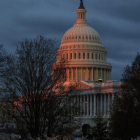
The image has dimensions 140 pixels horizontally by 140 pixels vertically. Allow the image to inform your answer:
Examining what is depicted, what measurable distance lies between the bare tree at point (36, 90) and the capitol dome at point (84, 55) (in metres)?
126

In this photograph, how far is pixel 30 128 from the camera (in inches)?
2228

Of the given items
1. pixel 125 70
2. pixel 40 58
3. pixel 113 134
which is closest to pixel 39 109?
pixel 40 58

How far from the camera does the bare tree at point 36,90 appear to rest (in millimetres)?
56562

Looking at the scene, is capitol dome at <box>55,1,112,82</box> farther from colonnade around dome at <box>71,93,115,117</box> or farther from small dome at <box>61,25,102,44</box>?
colonnade around dome at <box>71,93,115,117</box>

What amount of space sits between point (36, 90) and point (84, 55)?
138501mm

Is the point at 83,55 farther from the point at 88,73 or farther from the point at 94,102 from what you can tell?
the point at 94,102

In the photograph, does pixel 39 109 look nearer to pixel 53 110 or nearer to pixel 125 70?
pixel 53 110

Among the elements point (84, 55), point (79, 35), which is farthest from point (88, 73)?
point (79, 35)

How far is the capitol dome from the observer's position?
7510 inches

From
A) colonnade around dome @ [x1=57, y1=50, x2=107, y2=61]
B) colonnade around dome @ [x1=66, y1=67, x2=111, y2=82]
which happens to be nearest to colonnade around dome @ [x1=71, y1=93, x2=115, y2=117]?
colonnade around dome @ [x1=66, y1=67, x2=111, y2=82]

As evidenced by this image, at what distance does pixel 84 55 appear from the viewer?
19612cm

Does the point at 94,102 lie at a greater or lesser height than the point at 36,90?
greater

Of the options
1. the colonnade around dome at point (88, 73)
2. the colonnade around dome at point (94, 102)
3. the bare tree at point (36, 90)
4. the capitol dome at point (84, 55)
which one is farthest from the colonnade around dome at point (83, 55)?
the bare tree at point (36, 90)

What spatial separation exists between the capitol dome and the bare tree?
12622cm
